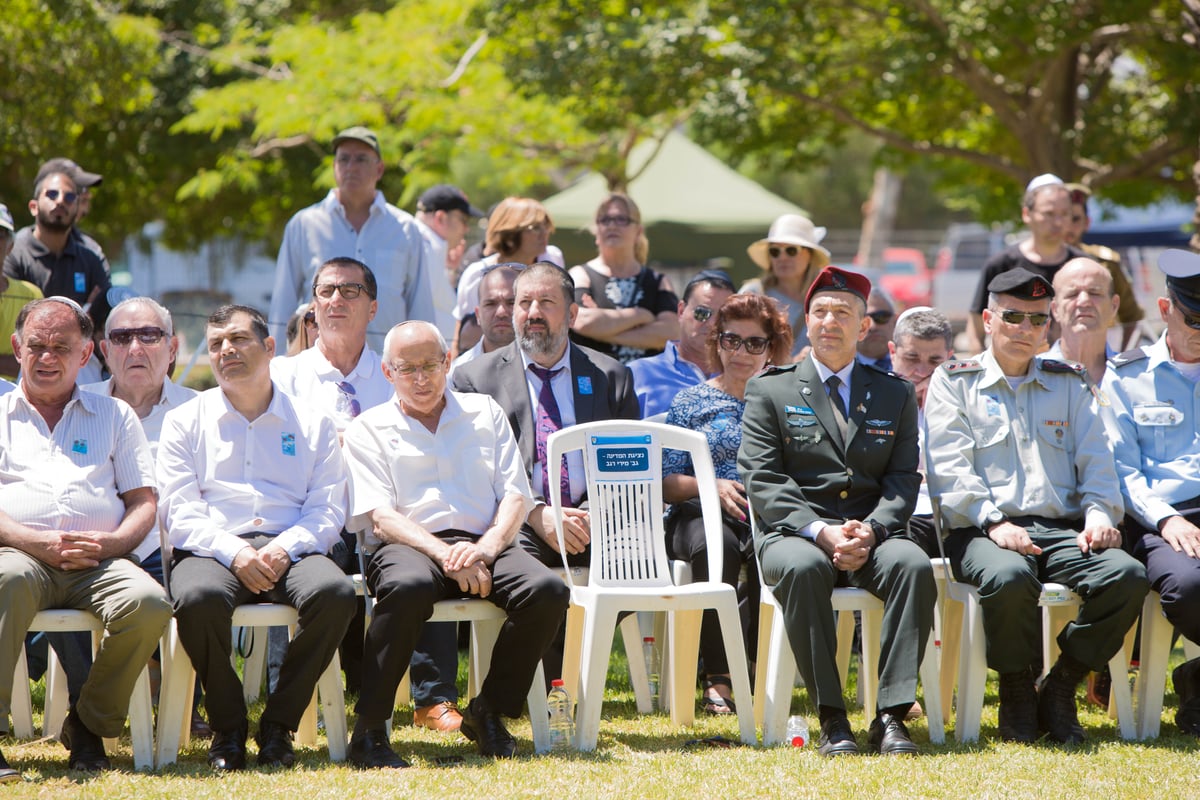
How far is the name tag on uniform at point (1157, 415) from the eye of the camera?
5184mm

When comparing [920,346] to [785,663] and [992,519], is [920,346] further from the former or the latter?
[785,663]

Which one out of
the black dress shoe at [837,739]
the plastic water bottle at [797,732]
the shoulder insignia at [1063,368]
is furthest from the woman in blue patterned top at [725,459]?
the shoulder insignia at [1063,368]

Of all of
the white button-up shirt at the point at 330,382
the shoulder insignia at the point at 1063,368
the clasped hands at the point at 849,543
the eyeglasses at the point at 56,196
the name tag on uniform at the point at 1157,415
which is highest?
the eyeglasses at the point at 56,196

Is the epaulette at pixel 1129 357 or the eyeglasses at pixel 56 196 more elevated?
the eyeglasses at pixel 56 196

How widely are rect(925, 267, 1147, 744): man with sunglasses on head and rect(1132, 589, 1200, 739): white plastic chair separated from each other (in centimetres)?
20

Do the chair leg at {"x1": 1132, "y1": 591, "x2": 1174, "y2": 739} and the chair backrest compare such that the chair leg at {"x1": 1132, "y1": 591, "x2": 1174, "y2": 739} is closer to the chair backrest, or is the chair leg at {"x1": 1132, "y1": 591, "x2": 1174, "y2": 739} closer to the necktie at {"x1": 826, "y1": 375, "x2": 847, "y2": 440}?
the necktie at {"x1": 826, "y1": 375, "x2": 847, "y2": 440}

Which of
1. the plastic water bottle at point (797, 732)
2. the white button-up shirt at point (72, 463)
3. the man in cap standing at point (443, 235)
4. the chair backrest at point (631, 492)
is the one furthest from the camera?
the man in cap standing at point (443, 235)

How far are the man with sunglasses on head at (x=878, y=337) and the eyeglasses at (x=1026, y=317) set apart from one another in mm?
1571

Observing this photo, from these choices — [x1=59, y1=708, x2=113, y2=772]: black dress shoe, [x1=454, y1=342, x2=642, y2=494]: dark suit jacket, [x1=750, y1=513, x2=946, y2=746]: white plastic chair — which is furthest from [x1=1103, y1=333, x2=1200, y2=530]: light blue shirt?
[x1=59, y1=708, x2=113, y2=772]: black dress shoe

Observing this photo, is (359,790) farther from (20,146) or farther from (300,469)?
(20,146)

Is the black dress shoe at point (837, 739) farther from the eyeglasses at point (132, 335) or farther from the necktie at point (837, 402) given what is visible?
the eyeglasses at point (132, 335)

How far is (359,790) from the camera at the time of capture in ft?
13.2

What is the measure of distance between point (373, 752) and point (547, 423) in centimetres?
160

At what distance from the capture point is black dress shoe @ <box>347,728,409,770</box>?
4332 mm
